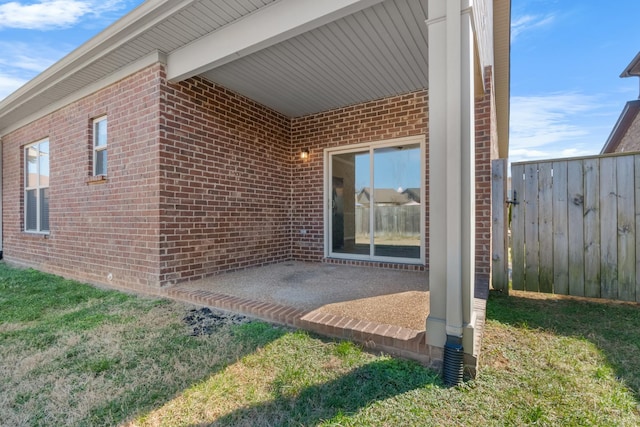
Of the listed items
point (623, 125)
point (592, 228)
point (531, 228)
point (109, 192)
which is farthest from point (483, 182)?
point (623, 125)

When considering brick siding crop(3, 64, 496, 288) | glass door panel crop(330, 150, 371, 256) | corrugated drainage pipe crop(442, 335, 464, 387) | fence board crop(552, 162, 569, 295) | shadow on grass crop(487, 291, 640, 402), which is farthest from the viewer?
glass door panel crop(330, 150, 371, 256)

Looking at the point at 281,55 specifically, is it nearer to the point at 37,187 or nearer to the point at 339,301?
the point at 339,301

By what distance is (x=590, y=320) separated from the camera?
276 centimetres

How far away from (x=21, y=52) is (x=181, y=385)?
8996 mm

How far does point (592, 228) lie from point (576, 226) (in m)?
0.13

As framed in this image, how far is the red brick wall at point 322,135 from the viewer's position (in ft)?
16.0

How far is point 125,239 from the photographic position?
4.21 metres

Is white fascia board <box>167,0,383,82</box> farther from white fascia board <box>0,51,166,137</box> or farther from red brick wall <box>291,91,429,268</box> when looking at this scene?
red brick wall <box>291,91,429,268</box>

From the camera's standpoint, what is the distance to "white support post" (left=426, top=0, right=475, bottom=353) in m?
1.93

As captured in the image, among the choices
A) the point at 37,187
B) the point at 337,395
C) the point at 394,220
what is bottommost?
the point at 337,395

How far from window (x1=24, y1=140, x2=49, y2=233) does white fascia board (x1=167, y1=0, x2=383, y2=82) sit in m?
4.29

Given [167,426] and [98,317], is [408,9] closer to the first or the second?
[167,426]

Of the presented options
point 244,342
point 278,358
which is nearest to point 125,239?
point 244,342

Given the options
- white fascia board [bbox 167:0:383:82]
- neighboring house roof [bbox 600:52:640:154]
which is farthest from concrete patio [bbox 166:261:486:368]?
neighboring house roof [bbox 600:52:640:154]
